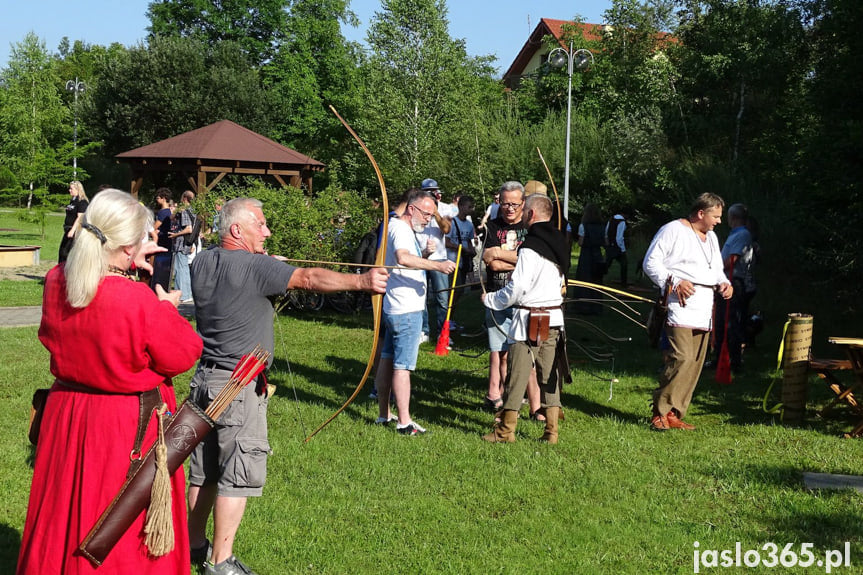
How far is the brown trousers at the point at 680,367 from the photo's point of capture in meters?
6.74

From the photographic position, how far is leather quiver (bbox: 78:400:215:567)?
2941 mm

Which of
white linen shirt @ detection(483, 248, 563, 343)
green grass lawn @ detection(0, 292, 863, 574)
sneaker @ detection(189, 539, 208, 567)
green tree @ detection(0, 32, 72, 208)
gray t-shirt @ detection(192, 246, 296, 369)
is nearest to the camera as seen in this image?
gray t-shirt @ detection(192, 246, 296, 369)

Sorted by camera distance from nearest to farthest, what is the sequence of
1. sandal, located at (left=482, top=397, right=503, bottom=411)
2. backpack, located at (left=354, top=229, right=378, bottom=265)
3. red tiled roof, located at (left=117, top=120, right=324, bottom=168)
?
1. sandal, located at (left=482, top=397, right=503, bottom=411)
2. backpack, located at (left=354, top=229, right=378, bottom=265)
3. red tiled roof, located at (left=117, top=120, right=324, bottom=168)

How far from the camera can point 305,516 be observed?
16.1ft

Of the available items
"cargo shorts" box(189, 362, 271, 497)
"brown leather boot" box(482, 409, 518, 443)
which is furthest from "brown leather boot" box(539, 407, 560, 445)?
"cargo shorts" box(189, 362, 271, 497)

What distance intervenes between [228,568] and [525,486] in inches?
85.0

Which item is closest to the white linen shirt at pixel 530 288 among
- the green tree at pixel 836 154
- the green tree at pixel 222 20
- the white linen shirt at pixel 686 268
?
the white linen shirt at pixel 686 268

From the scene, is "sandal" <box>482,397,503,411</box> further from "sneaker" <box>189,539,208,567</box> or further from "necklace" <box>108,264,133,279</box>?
"necklace" <box>108,264,133,279</box>

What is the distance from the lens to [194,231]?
42.7ft

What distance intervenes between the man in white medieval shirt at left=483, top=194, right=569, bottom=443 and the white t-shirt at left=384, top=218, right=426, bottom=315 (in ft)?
1.96

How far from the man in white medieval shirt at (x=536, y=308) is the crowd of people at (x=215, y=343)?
0.01 meters

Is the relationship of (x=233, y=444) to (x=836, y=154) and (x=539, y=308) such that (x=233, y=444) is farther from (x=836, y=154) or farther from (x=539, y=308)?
(x=836, y=154)

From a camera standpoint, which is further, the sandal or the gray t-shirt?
the sandal

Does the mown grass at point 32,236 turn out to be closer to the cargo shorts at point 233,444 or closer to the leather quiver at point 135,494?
the cargo shorts at point 233,444
